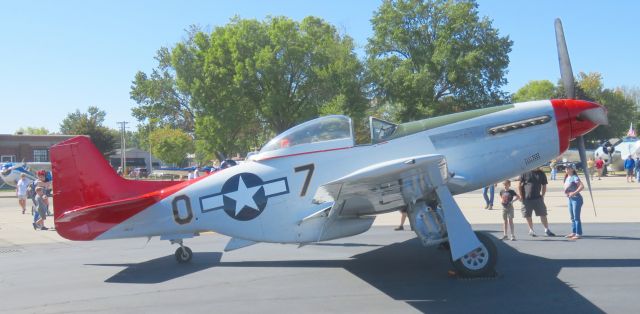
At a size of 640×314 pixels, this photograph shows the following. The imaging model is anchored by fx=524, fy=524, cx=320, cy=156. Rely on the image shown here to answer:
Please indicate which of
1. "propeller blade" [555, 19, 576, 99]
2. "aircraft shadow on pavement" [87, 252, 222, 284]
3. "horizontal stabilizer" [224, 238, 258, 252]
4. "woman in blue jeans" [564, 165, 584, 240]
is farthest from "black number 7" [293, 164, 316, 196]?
"woman in blue jeans" [564, 165, 584, 240]

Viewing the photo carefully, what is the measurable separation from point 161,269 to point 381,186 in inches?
168

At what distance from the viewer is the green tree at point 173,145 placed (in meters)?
59.5

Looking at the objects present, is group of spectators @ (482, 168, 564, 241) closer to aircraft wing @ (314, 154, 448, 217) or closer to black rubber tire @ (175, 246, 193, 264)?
aircraft wing @ (314, 154, 448, 217)

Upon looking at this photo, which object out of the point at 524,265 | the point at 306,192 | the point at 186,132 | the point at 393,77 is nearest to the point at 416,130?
the point at 306,192

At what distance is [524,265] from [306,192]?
3.56 meters

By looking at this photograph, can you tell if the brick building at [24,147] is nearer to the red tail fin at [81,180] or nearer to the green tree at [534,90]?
the red tail fin at [81,180]

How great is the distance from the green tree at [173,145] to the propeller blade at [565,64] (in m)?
54.1

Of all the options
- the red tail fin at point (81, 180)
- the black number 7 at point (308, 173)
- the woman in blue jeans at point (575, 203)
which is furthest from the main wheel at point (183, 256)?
the woman in blue jeans at point (575, 203)

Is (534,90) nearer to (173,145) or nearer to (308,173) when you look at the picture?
(173,145)

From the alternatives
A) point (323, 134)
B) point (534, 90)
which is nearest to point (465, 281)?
point (323, 134)

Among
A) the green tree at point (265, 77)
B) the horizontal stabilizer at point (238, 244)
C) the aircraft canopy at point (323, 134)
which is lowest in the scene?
the horizontal stabilizer at point (238, 244)

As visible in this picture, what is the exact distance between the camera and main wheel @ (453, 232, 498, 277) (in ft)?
24.3

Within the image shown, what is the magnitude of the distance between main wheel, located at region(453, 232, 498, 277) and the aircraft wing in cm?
110

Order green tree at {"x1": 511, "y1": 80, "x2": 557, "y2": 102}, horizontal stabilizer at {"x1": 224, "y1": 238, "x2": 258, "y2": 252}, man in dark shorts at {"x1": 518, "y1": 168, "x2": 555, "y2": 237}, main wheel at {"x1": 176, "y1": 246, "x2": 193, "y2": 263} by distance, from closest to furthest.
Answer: horizontal stabilizer at {"x1": 224, "y1": 238, "x2": 258, "y2": 252} < main wheel at {"x1": 176, "y1": 246, "x2": 193, "y2": 263} < man in dark shorts at {"x1": 518, "y1": 168, "x2": 555, "y2": 237} < green tree at {"x1": 511, "y1": 80, "x2": 557, "y2": 102}
